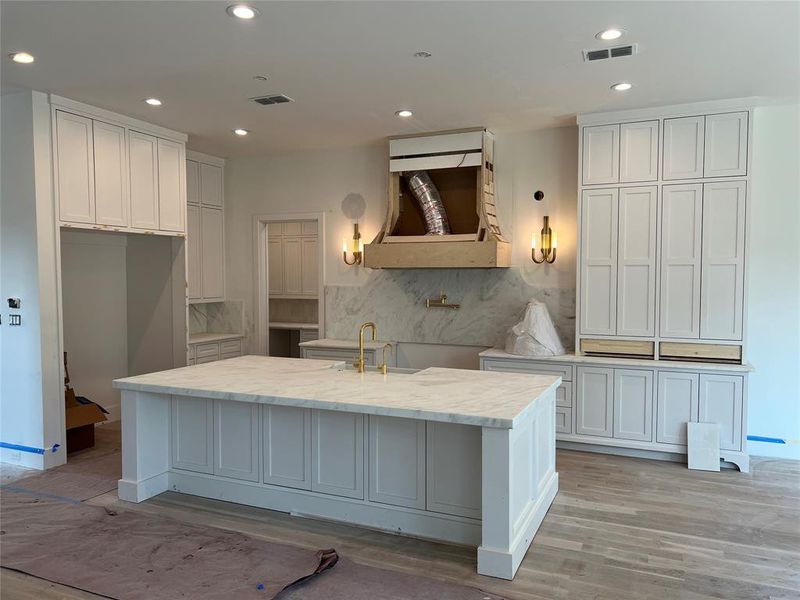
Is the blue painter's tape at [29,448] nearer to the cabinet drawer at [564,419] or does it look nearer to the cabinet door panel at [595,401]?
the cabinet drawer at [564,419]

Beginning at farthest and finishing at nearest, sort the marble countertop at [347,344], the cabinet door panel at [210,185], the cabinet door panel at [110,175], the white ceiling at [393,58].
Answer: the cabinet door panel at [210,185] → the marble countertop at [347,344] → the cabinet door panel at [110,175] → the white ceiling at [393,58]

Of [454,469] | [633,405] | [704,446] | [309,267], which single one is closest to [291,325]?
[309,267]

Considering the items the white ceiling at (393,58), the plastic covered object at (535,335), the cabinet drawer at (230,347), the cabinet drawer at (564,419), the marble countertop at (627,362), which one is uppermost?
the white ceiling at (393,58)

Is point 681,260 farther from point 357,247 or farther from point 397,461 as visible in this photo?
point 357,247

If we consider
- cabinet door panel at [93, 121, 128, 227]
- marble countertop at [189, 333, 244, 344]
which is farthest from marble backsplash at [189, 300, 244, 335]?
cabinet door panel at [93, 121, 128, 227]

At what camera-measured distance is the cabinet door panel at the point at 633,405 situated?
4.62 m

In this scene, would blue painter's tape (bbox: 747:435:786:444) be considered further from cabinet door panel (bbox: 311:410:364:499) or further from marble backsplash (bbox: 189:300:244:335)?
marble backsplash (bbox: 189:300:244:335)

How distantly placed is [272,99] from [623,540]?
3772 mm

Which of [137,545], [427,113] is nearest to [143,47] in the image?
[427,113]

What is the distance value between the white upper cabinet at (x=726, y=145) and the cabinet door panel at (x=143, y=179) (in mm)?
4616

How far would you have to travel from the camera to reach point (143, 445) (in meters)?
3.75

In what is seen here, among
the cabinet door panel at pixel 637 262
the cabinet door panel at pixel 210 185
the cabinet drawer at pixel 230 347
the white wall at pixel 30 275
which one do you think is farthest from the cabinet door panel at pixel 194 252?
the cabinet door panel at pixel 637 262

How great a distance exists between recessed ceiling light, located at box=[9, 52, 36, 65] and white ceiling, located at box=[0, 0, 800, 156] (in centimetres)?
5

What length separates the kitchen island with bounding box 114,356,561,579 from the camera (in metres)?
2.87
